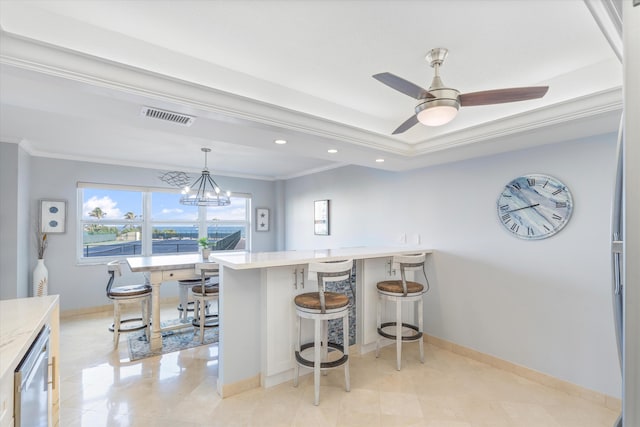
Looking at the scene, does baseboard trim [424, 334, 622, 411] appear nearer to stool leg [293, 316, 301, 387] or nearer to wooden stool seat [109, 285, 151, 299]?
stool leg [293, 316, 301, 387]

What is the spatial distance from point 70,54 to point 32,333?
134 cm

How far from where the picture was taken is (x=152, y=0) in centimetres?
150

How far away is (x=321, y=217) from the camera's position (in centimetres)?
539

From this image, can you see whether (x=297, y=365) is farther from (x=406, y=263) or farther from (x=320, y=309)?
(x=406, y=263)

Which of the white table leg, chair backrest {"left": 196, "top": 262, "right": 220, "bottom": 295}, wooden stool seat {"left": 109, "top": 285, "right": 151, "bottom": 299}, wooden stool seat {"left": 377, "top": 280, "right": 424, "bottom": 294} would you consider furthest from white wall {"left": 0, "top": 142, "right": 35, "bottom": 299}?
wooden stool seat {"left": 377, "top": 280, "right": 424, "bottom": 294}

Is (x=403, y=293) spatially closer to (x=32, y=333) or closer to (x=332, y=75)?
(x=332, y=75)

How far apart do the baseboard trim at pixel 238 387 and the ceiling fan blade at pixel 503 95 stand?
2.65m

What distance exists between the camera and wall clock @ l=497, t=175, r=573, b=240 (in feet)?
8.61

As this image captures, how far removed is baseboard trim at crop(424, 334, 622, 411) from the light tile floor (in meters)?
0.06

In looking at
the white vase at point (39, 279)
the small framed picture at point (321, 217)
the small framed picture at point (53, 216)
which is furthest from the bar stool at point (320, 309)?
the small framed picture at point (53, 216)

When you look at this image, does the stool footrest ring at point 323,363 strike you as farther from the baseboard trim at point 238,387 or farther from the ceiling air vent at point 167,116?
the ceiling air vent at point 167,116

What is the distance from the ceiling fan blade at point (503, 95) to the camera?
1.65 metres

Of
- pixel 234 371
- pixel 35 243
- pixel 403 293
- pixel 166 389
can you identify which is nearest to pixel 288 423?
pixel 234 371

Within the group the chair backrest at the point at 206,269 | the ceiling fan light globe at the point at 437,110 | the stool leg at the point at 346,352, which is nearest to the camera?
the ceiling fan light globe at the point at 437,110
